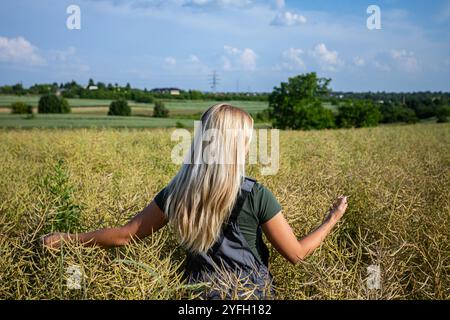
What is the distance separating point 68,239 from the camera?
7.77 feet

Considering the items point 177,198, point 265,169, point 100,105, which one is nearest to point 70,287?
point 177,198

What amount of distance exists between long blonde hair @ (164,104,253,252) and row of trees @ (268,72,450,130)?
206 ft

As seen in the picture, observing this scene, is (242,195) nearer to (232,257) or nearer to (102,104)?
(232,257)

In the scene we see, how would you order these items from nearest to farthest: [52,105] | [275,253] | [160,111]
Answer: [275,253], [52,105], [160,111]

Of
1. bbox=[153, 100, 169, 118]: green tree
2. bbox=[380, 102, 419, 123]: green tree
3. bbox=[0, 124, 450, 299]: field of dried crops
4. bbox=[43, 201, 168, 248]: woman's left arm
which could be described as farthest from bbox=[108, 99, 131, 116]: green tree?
bbox=[43, 201, 168, 248]: woman's left arm

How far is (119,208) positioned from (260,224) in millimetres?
1076

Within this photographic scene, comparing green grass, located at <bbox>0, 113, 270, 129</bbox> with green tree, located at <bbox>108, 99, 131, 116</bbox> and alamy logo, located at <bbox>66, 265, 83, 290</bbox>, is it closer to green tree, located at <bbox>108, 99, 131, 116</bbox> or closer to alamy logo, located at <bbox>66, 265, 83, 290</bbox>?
green tree, located at <bbox>108, 99, 131, 116</bbox>

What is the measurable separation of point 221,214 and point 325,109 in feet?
229

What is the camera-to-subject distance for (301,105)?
6612 cm

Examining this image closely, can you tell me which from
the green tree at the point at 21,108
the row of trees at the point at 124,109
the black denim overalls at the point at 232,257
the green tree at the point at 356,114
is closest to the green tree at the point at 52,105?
the green tree at the point at 21,108

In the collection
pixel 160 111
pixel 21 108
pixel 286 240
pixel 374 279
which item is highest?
pixel 21 108

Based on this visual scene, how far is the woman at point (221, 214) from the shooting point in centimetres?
230

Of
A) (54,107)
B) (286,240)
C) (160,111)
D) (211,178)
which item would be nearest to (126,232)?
(211,178)
